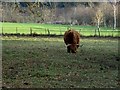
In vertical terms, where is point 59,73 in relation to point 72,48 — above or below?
below

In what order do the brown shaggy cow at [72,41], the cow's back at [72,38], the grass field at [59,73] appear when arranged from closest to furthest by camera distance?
the grass field at [59,73] → the brown shaggy cow at [72,41] → the cow's back at [72,38]

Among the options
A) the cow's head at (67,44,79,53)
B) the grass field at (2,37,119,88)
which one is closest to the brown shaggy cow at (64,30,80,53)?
the cow's head at (67,44,79,53)

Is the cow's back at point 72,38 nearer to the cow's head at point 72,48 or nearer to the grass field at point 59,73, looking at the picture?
the cow's head at point 72,48

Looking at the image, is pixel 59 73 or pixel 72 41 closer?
pixel 59 73

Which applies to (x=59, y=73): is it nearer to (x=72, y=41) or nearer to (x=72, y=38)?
(x=72, y=41)

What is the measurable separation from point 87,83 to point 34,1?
288 inches

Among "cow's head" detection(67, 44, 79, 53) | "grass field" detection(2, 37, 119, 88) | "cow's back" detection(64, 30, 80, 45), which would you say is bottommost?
"grass field" detection(2, 37, 119, 88)

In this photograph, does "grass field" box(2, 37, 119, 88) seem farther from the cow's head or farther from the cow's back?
the cow's back

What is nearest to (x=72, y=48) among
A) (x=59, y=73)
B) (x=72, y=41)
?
(x=72, y=41)

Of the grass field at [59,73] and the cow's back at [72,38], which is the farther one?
the cow's back at [72,38]

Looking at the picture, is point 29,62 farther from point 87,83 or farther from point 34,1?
point 87,83

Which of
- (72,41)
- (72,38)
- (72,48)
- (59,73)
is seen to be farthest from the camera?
(72,38)

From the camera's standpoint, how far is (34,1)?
1758cm

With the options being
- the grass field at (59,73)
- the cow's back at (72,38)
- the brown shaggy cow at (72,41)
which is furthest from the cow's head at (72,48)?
the grass field at (59,73)
